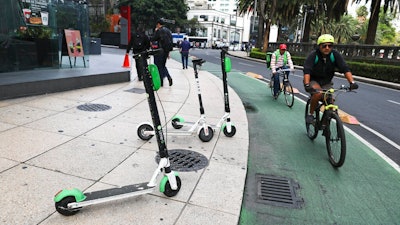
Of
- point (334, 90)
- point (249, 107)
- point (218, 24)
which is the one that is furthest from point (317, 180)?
point (218, 24)

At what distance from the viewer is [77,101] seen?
23.1 ft

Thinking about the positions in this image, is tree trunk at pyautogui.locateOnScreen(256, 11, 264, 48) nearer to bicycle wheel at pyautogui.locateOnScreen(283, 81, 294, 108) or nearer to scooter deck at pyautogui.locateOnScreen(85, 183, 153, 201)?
bicycle wheel at pyautogui.locateOnScreen(283, 81, 294, 108)

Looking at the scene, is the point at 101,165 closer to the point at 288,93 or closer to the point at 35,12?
the point at 288,93

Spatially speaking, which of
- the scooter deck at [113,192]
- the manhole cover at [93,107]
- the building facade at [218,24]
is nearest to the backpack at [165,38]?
the manhole cover at [93,107]

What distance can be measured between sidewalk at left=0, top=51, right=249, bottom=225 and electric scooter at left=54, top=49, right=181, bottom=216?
0.11m

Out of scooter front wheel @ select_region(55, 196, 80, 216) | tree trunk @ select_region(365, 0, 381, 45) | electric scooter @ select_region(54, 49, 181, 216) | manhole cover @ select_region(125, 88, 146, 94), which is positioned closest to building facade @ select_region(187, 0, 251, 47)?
tree trunk @ select_region(365, 0, 381, 45)

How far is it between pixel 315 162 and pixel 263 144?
1.00m

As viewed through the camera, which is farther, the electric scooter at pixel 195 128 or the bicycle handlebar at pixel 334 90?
the electric scooter at pixel 195 128

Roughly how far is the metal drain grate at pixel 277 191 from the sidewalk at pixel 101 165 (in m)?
0.26

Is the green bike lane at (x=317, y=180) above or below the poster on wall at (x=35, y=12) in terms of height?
below

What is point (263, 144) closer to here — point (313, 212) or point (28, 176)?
point (313, 212)

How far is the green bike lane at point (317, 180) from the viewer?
10.4ft

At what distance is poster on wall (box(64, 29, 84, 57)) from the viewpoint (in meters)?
10.6

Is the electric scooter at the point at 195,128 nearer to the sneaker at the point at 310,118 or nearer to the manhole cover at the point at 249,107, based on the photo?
the sneaker at the point at 310,118
